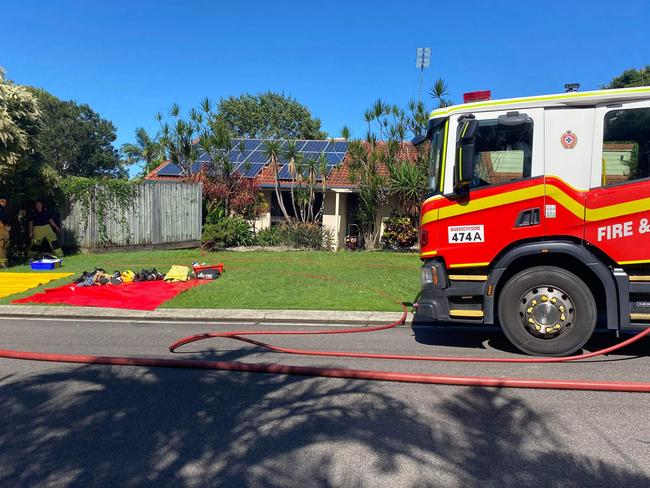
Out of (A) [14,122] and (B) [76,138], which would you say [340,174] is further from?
(B) [76,138]

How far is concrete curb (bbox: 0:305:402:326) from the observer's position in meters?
8.68

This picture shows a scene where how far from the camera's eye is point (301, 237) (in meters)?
19.1

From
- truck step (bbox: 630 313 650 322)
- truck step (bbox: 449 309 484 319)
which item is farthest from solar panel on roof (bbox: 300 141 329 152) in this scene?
truck step (bbox: 630 313 650 322)

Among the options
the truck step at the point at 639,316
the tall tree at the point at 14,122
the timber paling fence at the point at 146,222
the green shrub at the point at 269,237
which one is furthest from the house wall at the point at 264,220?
the truck step at the point at 639,316

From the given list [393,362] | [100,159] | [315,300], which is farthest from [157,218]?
[100,159]

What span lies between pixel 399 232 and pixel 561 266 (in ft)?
42.0

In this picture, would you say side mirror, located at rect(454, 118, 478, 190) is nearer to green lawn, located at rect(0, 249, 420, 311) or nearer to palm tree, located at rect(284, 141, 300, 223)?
green lawn, located at rect(0, 249, 420, 311)

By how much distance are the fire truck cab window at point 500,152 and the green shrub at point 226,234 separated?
1365 centimetres

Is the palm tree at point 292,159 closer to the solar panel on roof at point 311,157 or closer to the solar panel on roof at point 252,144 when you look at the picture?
the solar panel on roof at point 311,157

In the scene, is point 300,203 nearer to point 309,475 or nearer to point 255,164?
point 255,164

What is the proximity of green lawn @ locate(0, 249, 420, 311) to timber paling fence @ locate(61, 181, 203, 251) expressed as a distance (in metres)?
0.92

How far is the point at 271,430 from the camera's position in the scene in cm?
411

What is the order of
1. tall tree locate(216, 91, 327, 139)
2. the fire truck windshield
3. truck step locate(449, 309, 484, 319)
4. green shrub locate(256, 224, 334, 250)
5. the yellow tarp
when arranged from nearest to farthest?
truck step locate(449, 309, 484, 319) → the fire truck windshield → the yellow tarp → green shrub locate(256, 224, 334, 250) → tall tree locate(216, 91, 327, 139)

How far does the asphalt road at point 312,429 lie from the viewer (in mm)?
3426
